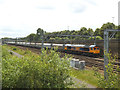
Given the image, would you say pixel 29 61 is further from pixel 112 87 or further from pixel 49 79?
pixel 112 87

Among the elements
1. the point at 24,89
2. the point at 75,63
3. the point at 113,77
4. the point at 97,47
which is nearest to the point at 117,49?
the point at 97,47

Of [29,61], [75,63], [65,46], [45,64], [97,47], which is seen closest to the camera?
[45,64]

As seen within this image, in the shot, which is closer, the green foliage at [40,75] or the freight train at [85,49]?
the green foliage at [40,75]

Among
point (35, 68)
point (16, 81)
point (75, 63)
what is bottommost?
point (75, 63)

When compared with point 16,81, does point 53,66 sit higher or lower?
higher

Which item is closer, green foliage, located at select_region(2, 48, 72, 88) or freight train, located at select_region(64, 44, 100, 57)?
green foliage, located at select_region(2, 48, 72, 88)

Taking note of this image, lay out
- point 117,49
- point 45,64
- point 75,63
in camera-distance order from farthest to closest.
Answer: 1. point 117,49
2. point 75,63
3. point 45,64

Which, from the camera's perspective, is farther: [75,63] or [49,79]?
[75,63]

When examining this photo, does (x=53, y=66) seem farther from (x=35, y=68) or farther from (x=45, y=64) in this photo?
(x=35, y=68)

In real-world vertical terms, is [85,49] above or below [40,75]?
below

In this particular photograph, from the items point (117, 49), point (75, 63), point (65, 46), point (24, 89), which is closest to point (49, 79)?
point (24, 89)

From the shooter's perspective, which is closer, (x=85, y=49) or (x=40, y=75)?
(x=40, y=75)

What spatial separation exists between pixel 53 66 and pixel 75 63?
47.7 feet

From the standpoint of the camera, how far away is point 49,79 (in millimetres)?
6754
